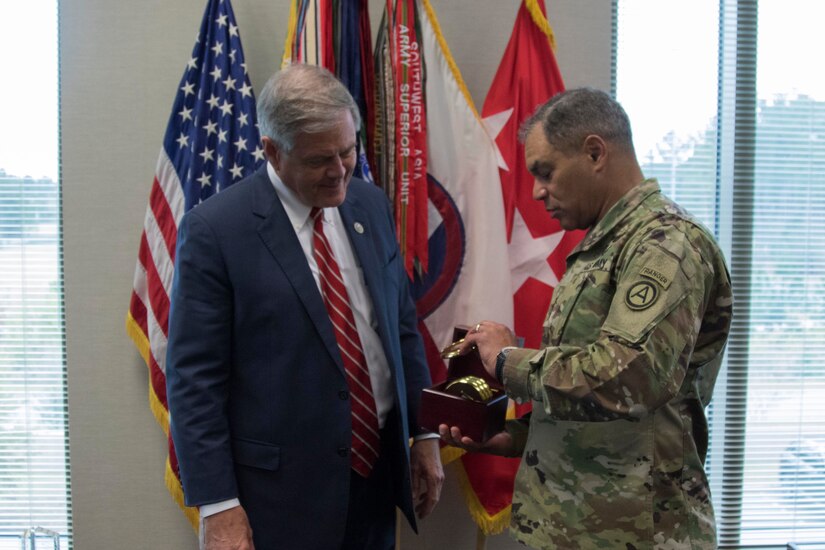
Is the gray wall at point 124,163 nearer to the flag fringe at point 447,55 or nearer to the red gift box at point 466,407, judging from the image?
the flag fringe at point 447,55

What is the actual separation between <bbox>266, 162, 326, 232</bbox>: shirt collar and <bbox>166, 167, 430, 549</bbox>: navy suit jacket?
0.03m

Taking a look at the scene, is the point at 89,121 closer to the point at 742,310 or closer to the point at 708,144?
the point at 708,144

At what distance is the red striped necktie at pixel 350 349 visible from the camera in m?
1.49

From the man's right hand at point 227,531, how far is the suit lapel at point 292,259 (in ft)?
1.23

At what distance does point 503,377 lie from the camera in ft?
4.00

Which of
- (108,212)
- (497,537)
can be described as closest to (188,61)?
(108,212)

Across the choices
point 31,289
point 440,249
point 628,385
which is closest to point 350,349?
point 628,385

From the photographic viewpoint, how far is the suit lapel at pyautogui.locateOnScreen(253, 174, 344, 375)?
1429 millimetres

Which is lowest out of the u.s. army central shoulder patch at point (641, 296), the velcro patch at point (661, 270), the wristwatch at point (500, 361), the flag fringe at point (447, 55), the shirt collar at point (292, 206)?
the wristwatch at point (500, 361)

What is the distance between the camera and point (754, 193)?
8.70ft

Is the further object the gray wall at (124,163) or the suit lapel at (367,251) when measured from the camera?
the gray wall at (124,163)

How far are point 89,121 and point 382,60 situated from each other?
1044 millimetres

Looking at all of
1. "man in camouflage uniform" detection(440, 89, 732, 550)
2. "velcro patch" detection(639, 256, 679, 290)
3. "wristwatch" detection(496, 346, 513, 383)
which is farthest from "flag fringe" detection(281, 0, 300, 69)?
→ "velcro patch" detection(639, 256, 679, 290)

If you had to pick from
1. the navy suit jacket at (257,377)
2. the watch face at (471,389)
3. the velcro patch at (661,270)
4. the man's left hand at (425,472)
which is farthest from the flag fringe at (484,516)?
the velcro patch at (661,270)
